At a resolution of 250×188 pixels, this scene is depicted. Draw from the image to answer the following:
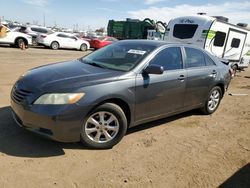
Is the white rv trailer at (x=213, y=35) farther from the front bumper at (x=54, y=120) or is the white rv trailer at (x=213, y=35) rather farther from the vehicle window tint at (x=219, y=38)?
the front bumper at (x=54, y=120)

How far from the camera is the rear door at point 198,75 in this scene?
216 inches

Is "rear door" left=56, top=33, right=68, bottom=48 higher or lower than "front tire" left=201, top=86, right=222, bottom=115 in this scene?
lower

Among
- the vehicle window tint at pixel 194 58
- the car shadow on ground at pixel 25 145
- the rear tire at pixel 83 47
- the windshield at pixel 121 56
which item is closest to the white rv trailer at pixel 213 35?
the vehicle window tint at pixel 194 58

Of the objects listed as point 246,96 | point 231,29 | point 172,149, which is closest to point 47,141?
point 172,149

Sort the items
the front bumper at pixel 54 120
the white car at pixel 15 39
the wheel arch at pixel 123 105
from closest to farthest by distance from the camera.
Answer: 1. the front bumper at pixel 54 120
2. the wheel arch at pixel 123 105
3. the white car at pixel 15 39

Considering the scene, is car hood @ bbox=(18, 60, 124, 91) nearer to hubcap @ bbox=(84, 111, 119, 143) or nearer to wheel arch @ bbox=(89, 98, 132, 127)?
wheel arch @ bbox=(89, 98, 132, 127)

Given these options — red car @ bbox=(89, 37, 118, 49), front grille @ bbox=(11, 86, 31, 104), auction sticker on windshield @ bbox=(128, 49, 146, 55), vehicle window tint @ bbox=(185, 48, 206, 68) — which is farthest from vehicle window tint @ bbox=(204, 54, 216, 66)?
red car @ bbox=(89, 37, 118, 49)

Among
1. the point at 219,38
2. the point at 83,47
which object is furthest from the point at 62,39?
the point at 219,38

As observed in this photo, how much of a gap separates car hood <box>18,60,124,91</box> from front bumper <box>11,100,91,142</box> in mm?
295

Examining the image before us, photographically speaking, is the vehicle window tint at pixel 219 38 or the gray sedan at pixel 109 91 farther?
the vehicle window tint at pixel 219 38

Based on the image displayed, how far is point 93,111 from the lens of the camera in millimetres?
4020

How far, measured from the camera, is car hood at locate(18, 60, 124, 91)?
3.93m

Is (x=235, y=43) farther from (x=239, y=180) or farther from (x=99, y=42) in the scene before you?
(x=99, y=42)

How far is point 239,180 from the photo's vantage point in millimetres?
3752
